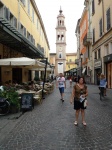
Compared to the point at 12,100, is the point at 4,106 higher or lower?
lower

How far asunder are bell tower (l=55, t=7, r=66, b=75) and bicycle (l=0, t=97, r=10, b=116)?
295ft

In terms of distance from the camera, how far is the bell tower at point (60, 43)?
97750 millimetres

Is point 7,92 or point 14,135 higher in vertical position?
point 7,92

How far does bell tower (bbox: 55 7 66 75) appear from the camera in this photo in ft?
321

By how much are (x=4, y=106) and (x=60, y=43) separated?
9157 centimetres

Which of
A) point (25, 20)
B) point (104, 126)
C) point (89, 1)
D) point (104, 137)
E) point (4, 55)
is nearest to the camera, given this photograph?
point (104, 137)

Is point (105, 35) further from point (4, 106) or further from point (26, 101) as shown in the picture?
point (4, 106)

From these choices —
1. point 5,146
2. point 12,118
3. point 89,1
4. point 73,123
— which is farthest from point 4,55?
point 89,1

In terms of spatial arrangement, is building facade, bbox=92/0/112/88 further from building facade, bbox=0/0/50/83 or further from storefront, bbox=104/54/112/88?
building facade, bbox=0/0/50/83

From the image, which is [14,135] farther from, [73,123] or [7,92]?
[7,92]

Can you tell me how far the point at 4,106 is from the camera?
921 cm

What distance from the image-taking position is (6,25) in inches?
450

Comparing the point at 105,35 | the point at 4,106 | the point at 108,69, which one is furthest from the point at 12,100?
the point at 105,35

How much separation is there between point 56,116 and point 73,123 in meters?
1.33
